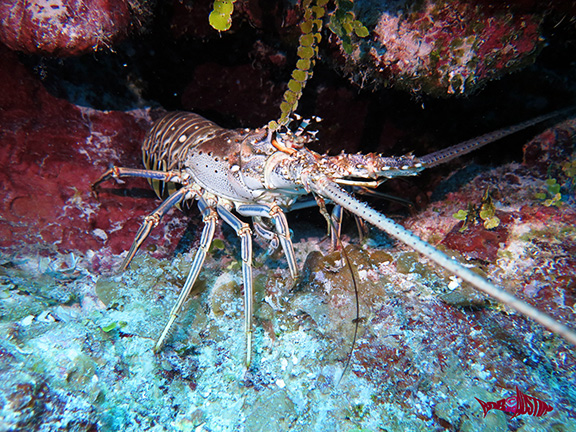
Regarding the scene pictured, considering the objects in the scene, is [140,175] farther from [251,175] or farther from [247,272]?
[247,272]

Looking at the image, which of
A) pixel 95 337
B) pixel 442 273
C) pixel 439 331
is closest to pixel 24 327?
pixel 95 337

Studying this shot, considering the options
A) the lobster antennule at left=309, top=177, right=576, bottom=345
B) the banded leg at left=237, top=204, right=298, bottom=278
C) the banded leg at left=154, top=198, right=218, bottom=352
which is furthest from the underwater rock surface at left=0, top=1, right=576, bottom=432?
the lobster antennule at left=309, top=177, right=576, bottom=345

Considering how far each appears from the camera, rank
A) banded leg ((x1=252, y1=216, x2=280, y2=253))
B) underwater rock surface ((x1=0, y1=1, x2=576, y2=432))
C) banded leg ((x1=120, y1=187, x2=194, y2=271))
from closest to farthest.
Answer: underwater rock surface ((x1=0, y1=1, x2=576, y2=432)) < banded leg ((x1=120, y1=187, x2=194, y2=271)) < banded leg ((x1=252, y1=216, x2=280, y2=253))

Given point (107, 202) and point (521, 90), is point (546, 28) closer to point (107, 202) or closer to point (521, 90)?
point (521, 90)

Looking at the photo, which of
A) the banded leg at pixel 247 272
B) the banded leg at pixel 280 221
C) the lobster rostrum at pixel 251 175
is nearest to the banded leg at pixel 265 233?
the lobster rostrum at pixel 251 175

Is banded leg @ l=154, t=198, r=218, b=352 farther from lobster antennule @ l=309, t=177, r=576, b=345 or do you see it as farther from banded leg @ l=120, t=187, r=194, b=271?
lobster antennule @ l=309, t=177, r=576, b=345

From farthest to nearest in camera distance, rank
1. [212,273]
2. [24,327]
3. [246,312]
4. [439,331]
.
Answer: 1. [212,273]
2. [246,312]
3. [439,331]
4. [24,327]

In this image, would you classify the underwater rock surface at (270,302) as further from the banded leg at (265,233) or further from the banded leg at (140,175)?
the banded leg at (265,233)
